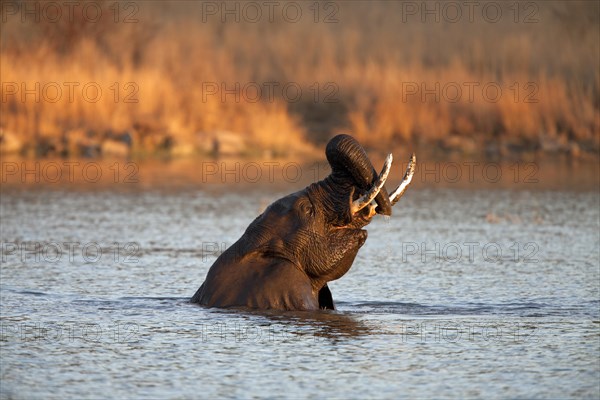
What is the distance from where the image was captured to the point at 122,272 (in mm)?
12789

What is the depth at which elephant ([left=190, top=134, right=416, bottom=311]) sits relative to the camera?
9.85 metres

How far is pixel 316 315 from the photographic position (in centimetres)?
1005

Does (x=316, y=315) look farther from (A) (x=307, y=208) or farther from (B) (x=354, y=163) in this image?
(B) (x=354, y=163)

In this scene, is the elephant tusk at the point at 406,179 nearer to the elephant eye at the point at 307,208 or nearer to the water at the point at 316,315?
the elephant eye at the point at 307,208

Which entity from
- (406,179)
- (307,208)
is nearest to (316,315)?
(307,208)

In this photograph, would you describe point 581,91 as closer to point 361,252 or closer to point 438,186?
point 438,186

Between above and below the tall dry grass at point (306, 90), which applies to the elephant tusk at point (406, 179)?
below

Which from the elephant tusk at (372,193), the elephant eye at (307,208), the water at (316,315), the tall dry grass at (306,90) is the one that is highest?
the tall dry grass at (306,90)

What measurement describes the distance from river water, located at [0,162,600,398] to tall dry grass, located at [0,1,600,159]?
8.31 m

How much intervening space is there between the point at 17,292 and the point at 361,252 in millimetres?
4099

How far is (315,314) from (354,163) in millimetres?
1270

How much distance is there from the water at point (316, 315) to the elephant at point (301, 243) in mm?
194

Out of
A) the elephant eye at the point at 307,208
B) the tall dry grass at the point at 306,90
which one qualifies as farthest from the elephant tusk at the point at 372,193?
the tall dry grass at the point at 306,90

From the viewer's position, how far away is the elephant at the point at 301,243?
9.85m
